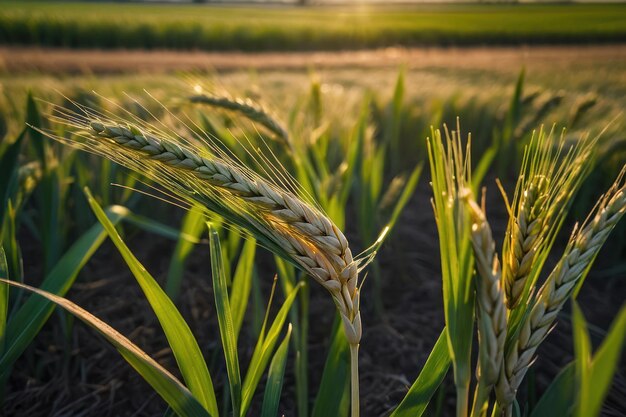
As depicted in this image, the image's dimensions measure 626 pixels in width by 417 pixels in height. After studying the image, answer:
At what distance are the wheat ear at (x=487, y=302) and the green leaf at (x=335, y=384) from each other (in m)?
0.31

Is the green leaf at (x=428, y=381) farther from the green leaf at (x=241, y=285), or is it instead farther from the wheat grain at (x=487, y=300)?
the green leaf at (x=241, y=285)

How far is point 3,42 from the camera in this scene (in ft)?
49.2

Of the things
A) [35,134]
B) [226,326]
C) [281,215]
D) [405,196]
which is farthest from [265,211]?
[35,134]

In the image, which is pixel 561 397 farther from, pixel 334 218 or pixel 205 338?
pixel 205 338

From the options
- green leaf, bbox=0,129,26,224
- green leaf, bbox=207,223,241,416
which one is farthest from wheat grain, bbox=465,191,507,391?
green leaf, bbox=0,129,26,224

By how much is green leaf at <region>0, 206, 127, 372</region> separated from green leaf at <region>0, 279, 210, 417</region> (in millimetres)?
252

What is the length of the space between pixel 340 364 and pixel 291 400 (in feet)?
1.46

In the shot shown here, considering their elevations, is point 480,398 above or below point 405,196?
below

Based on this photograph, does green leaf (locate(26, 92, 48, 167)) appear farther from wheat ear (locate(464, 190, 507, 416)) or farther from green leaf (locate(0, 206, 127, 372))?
wheat ear (locate(464, 190, 507, 416))

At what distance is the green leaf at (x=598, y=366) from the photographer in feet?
1.35

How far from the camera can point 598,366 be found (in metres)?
0.43

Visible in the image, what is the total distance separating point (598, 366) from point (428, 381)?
1.14ft

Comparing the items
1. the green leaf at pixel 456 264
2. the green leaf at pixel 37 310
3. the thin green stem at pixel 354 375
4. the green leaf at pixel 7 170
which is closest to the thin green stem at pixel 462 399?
the green leaf at pixel 456 264

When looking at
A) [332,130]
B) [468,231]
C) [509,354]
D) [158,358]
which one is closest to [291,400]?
[158,358]
